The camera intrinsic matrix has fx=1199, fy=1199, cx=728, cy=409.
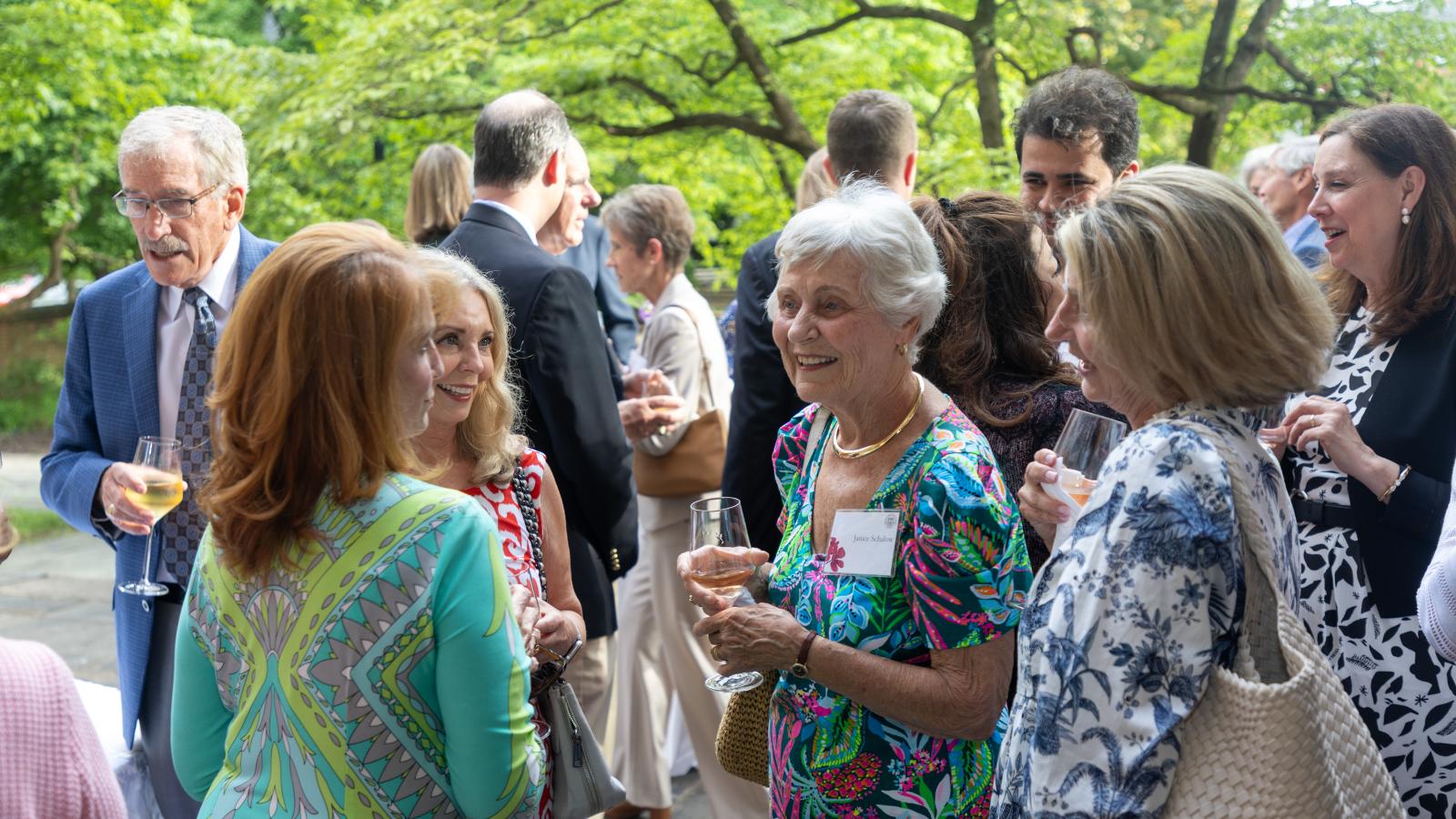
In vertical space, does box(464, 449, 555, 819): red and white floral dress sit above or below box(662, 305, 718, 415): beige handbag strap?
above

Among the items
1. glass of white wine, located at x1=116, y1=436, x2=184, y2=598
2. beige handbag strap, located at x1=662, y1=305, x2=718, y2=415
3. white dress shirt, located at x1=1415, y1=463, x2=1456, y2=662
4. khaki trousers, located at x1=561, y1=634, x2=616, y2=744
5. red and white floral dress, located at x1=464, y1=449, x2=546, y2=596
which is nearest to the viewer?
white dress shirt, located at x1=1415, y1=463, x2=1456, y2=662

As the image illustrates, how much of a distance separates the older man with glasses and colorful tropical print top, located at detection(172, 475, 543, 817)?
1354 mm

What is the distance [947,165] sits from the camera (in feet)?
22.7

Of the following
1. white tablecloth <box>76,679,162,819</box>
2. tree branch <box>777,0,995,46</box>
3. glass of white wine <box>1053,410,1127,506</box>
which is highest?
tree branch <box>777,0,995,46</box>

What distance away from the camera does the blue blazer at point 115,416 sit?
2.95m

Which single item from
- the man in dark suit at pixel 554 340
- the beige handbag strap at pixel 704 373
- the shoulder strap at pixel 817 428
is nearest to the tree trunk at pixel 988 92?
the beige handbag strap at pixel 704 373

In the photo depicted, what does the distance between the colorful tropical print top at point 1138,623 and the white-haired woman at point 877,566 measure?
18.9 inches

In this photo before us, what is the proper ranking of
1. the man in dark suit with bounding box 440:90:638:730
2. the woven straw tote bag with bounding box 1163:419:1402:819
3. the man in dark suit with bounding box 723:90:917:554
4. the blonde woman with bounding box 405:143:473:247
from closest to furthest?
the woven straw tote bag with bounding box 1163:419:1402:819
the man in dark suit with bounding box 440:90:638:730
the man in dark suit with bounding box 723:90:917:554
the blonde woman with bounding box 405:143:473:247

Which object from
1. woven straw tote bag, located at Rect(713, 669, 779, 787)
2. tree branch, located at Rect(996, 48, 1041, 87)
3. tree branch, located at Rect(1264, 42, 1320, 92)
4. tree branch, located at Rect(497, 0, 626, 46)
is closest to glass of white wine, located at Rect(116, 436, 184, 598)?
woven straw tote bag, located at Rect(713, 669, 779, 787)

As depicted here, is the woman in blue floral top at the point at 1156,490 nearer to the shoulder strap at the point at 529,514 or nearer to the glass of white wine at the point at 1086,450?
the glass of white wine at the point at 1086,450

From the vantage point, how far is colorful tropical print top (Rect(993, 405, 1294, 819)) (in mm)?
1480

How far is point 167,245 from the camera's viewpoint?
2980mm

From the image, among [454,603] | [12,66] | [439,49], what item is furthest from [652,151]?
[454,603]

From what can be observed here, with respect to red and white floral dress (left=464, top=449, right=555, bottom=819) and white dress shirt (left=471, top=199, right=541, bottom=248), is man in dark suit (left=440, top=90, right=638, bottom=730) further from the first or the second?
red and white floral dress (left=464, top=449, right=555, bottom=819)
